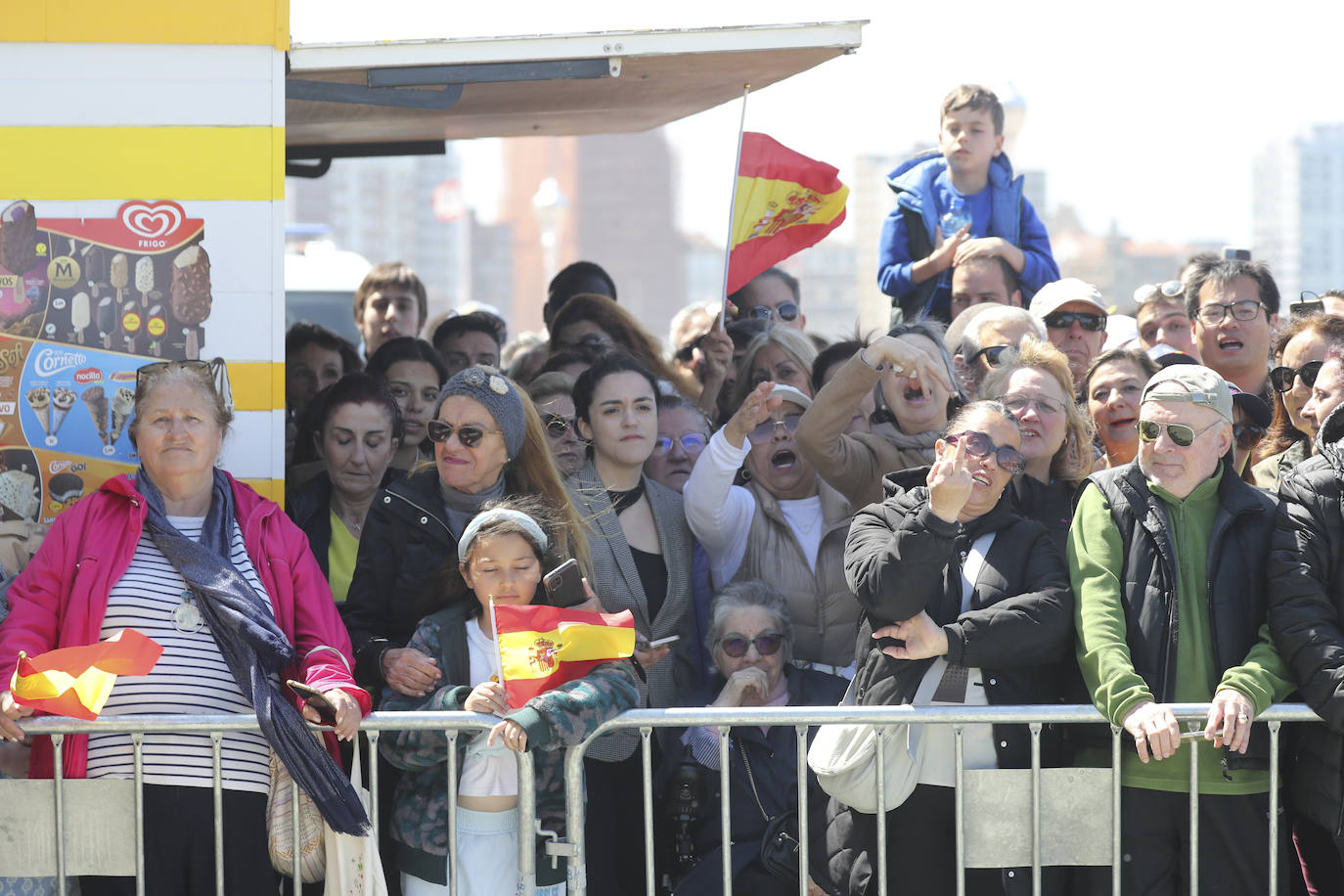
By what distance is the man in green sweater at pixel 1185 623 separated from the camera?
4.23 meters

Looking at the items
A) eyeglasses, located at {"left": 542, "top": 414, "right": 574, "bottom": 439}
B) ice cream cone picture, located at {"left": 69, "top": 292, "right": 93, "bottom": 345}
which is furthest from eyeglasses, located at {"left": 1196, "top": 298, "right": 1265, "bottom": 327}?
ice cream cone picture, located at {"left": 69, "top": 292, "right": 93, "bottom": 345}

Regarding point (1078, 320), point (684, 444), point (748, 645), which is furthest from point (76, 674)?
point (1078, 320)

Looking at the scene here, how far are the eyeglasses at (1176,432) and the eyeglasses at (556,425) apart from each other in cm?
228

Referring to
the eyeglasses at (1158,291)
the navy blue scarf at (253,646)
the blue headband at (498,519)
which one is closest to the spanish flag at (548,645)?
the blue headband at (498,519)

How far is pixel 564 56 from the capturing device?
5238mm

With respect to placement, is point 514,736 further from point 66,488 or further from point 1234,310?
point 1234,310

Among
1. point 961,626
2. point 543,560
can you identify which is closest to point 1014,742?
point 961,626

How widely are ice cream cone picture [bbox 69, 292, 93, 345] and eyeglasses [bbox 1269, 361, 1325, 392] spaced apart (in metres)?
4.06

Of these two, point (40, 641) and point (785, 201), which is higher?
point (785, 201)

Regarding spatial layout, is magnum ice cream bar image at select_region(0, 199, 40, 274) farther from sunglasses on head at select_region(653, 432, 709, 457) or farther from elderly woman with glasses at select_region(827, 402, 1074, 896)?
elderly woman with glasses at select_region(827, 402, 1074, 896)

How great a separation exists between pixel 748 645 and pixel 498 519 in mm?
1006

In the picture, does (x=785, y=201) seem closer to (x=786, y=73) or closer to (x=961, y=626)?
(x=786, y=73)

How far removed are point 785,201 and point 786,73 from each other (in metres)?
0.95

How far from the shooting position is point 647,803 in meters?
4.30
